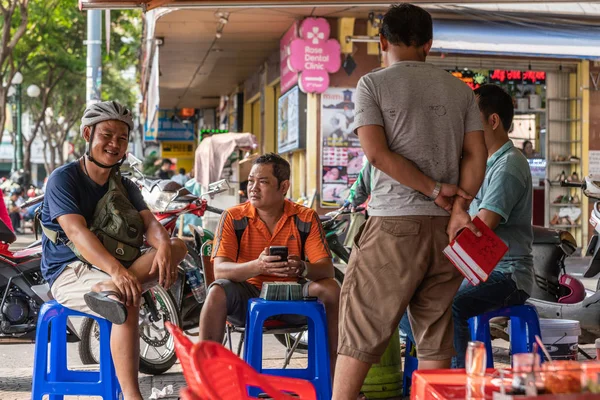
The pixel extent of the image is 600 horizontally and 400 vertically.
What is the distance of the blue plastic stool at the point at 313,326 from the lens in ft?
14.3

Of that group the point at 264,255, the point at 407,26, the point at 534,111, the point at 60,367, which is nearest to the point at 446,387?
the point at 407,26

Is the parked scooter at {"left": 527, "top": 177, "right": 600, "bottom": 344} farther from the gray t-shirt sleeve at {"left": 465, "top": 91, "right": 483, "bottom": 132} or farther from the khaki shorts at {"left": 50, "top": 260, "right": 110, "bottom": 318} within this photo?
the khaki shorts at {"left": 50, "top": 260, "right": 110, "bottom": 318}

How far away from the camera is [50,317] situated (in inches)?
172

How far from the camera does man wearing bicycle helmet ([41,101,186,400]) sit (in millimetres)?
4180

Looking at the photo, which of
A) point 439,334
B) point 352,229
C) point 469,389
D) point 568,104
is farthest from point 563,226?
point 469,389

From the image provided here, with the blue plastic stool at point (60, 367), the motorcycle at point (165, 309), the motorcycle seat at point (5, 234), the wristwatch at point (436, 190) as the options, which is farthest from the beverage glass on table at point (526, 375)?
the motorcycle seat at point (5, 234)

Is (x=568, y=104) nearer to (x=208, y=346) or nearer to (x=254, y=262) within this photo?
(x=254, y=262)

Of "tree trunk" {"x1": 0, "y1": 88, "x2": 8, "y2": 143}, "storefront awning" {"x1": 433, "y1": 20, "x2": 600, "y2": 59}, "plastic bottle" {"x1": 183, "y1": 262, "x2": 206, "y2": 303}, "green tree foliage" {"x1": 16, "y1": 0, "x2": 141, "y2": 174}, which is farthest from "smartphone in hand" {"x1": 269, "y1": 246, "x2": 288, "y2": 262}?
"tree trunk" {"x1": 0, "y1": 88, "x2": 8, "y2": 143}

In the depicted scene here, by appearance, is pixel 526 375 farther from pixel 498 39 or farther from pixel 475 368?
pixel 498 39

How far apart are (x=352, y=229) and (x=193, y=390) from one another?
497 centimetres

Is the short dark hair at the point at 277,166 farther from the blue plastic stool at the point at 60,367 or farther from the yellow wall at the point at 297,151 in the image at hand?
the yellow wall at the point at 297,151

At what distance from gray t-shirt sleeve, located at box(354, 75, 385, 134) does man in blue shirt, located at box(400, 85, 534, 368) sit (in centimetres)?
104

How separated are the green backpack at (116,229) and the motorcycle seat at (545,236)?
2.84 meters

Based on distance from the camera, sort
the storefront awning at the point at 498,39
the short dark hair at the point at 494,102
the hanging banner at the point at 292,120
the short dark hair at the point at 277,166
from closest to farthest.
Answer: the short dark hair at the point at 494,102 → the short dark hair at the point at 277,166 → the storefront awning at the point at 498,39 → the hanging banner at the point at 292,120
